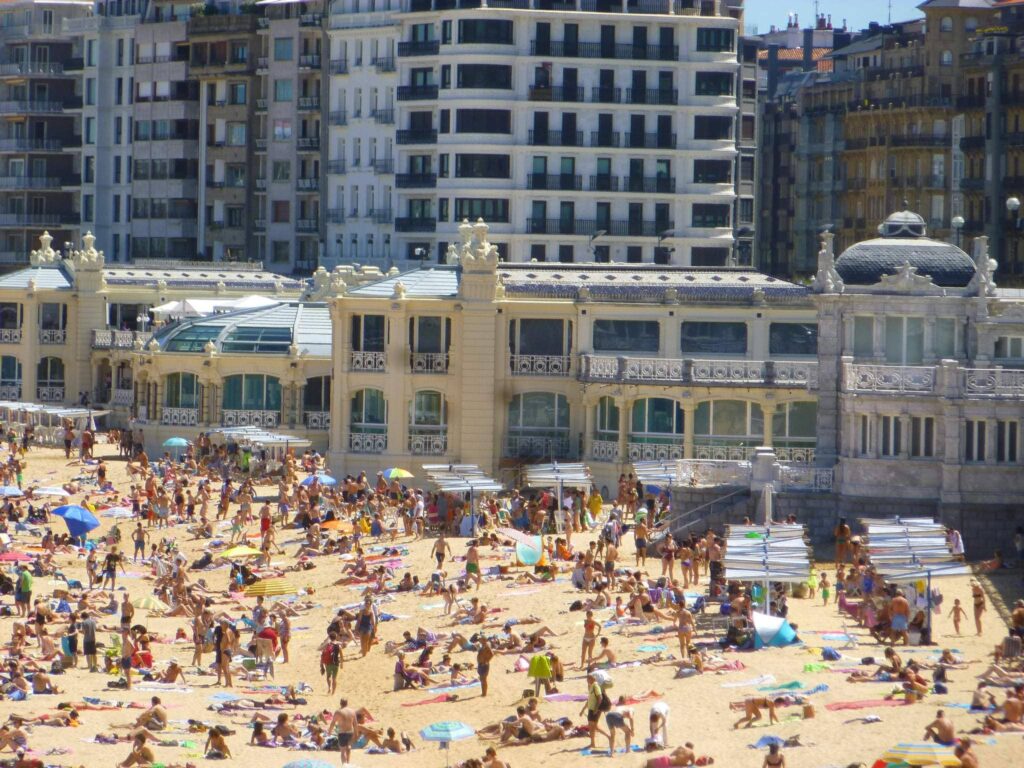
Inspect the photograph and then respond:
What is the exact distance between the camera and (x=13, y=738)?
47.7 metres

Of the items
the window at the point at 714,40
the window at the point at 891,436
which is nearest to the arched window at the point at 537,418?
the window at the point at 891,436

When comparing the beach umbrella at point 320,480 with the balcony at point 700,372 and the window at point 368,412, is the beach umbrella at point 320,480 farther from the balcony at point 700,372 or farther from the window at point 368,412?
the balcony at point 700,372

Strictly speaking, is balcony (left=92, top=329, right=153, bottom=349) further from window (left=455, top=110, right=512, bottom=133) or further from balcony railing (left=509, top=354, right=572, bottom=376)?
balcony railing (left=509, top=354, right=572, bottom=376)

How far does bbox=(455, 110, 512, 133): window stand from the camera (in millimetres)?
107375

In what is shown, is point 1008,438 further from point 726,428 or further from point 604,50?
point 604,50

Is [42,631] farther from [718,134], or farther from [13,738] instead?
[718,134]

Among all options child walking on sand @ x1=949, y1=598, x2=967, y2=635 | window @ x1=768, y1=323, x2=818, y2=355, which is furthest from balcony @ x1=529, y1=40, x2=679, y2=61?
child walking on sand @ x1=949, y1=598, x2=967, y2=635

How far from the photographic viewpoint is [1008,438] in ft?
208

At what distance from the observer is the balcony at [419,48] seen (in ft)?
356

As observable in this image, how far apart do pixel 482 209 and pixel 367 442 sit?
30.0 m

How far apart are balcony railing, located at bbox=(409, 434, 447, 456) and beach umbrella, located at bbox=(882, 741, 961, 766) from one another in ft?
122

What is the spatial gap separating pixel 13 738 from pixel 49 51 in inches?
3907

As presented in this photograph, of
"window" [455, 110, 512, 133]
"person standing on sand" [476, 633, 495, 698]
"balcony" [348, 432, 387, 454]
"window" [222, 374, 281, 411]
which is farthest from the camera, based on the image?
"window" [455, 110, 512, 133]

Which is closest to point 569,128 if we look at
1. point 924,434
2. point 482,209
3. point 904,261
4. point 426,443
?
point 482,209
